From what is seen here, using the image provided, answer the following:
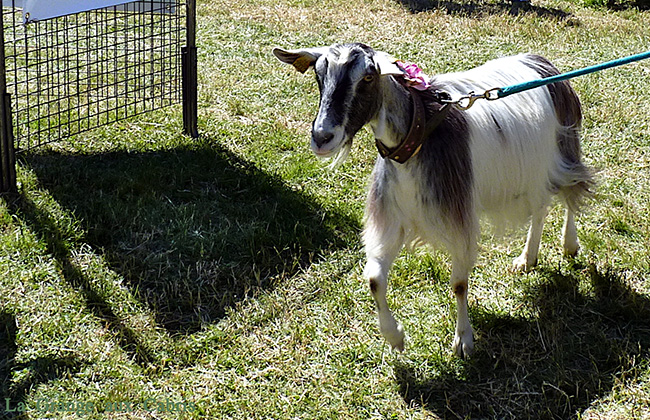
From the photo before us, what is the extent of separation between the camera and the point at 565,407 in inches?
147

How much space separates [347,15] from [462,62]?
104 inches

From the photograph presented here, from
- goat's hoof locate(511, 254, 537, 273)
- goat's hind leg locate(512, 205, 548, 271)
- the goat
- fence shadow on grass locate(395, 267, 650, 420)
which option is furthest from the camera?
goat's hoof locate(511, 254, 537, 273)

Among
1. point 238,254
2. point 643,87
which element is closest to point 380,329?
point 238,254

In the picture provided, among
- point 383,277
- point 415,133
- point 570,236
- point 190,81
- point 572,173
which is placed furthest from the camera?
point 190,81

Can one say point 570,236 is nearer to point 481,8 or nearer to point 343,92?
point 343,92

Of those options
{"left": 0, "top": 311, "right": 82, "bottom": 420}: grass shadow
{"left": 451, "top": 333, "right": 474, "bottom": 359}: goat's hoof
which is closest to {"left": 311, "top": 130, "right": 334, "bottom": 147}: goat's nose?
{"left": 451, "top": 333, "right": 474, "bottom": 359}: goat's hoof

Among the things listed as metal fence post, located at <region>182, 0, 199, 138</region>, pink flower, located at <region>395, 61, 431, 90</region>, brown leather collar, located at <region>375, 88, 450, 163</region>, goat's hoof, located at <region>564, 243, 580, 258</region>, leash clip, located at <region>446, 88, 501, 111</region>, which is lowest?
goat's hoof, located at <region>564, 243, 580, 258</region>

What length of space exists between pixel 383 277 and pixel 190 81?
141 inches

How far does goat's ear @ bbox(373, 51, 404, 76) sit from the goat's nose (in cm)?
37

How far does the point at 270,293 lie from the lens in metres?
4.71

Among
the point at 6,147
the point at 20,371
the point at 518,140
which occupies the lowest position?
the point at 20,371

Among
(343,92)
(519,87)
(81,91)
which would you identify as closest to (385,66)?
(343,92)

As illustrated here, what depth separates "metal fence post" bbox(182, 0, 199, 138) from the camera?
6.79 m

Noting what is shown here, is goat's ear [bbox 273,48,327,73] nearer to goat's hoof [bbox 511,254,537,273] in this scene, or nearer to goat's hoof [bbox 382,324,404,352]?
goat's hoof [bbox 382,324,404,352]
